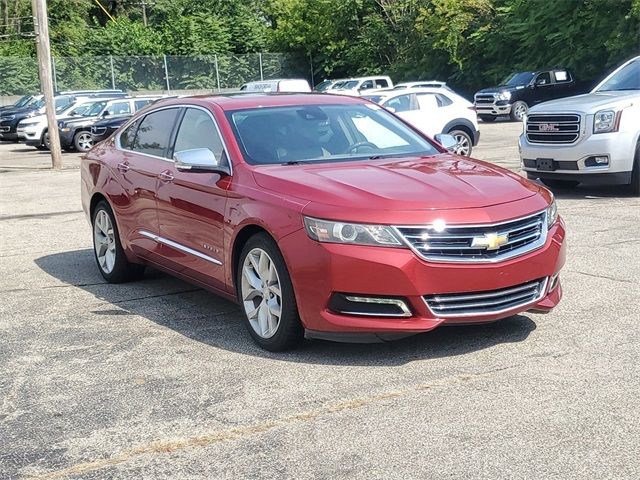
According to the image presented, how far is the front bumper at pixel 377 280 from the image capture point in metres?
5.05

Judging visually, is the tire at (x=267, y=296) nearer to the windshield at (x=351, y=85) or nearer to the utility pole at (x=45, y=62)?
the utility pole at (x=45, y=62)

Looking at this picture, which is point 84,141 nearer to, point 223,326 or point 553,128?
point 553,128

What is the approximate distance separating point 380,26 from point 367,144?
44092 millimetres

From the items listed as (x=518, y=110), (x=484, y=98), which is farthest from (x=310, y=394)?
(x=484, y=98)

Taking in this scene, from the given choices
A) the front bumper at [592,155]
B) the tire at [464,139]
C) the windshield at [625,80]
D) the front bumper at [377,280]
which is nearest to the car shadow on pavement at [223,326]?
the front bumper at [377,280]

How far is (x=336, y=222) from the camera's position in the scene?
16.9 feet

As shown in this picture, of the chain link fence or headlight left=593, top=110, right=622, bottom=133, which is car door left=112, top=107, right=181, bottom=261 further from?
the chain link fence

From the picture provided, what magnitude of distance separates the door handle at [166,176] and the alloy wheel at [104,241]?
124 cm

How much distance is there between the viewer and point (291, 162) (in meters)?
6.10

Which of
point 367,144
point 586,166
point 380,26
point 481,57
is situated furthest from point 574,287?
point 380,26

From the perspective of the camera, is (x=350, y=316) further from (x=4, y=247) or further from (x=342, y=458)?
(x=4, y=247)

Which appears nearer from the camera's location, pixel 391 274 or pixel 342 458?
pixel 342 458

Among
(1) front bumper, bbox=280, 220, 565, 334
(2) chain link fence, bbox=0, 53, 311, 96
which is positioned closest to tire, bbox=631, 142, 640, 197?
(1) front bumper, bbox=280, 220, 565, 334

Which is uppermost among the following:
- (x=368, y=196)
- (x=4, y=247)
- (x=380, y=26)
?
(x=380, y=26)
